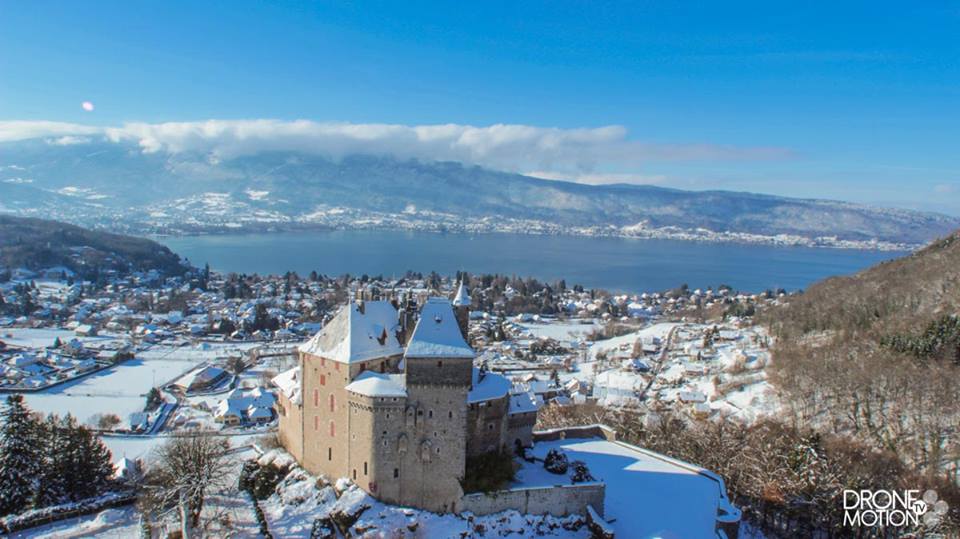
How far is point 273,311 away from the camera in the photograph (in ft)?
282

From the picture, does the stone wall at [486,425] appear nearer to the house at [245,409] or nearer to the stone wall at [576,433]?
the stone wall at [576,433]

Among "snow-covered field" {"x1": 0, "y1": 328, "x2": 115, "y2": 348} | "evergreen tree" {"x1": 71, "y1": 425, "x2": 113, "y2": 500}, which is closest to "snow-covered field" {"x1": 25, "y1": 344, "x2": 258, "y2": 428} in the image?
"snow-covered field" {"x1": 0, "y1": 328, "x2": 115, "y2": 348}

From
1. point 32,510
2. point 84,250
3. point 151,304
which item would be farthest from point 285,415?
point 84,250

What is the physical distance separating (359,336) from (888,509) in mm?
19511

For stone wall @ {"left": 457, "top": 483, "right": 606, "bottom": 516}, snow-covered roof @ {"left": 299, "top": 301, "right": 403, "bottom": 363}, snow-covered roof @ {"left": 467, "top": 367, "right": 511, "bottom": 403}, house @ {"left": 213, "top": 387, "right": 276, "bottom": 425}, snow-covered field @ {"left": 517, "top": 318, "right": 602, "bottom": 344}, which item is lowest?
snow-covered field @ {"left": 517, "top": 318, "right": 602, "bottom": 344}

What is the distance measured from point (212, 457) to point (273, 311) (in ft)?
223

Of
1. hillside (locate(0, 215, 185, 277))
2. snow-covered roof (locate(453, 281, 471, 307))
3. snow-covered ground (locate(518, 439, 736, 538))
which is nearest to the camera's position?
snow-covered ground (locate(518, 439, 736, 538))

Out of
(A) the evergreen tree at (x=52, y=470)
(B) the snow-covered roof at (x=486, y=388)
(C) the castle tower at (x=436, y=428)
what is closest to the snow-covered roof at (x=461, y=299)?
→ (B) the snow-covered roof at (x=486, y=388)

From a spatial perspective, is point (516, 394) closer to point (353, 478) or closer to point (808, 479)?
point (353, 478)

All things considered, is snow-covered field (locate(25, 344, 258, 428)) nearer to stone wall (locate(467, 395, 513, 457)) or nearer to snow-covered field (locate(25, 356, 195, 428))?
snow-covered field (locate(25, 356, 195, 428))

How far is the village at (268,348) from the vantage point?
42906 mm

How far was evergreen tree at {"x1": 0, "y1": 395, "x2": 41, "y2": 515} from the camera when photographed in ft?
66.9

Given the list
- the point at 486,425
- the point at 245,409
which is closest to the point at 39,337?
the point at 245,409

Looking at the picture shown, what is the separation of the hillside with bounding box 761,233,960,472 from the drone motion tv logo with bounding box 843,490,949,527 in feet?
15.7
